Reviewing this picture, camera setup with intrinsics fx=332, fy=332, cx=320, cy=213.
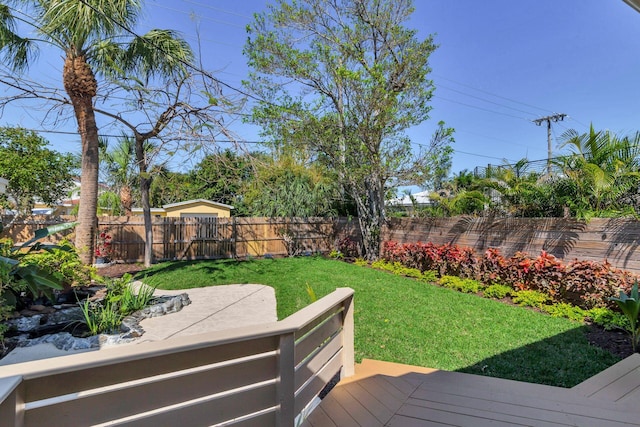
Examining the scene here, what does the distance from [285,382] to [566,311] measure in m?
4.62

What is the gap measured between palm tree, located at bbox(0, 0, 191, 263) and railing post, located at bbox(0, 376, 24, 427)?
21.0ft

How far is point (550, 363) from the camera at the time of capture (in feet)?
9.93

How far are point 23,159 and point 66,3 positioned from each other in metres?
6.05

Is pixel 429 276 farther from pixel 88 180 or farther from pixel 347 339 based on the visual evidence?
pixel 88 180

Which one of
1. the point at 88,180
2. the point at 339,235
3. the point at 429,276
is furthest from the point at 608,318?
the point at 88,180

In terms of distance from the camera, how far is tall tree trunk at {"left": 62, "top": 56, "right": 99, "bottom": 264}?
6230 millimetres

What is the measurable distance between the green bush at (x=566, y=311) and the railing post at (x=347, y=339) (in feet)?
11.5

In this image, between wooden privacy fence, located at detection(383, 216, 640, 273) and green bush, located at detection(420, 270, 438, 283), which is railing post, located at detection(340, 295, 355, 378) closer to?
wooden privacy fence, located at detection(383, 216, 640, 273)

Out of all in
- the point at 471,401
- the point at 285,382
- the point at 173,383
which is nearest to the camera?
the point at 173,383

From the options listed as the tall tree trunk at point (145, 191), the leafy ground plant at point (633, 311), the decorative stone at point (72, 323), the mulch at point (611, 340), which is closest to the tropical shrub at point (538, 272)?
the mulch at point (611, 340)

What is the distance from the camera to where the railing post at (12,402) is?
794 mm

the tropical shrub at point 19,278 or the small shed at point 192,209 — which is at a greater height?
the small shed at point 192,209

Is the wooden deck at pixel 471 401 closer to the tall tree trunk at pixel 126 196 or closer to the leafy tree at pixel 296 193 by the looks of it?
the leafy tree at pixel 296 193

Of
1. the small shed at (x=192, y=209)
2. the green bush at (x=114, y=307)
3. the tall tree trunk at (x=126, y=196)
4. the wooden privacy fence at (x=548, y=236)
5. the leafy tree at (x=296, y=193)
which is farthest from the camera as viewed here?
the small shed at (x=192, y=209)
